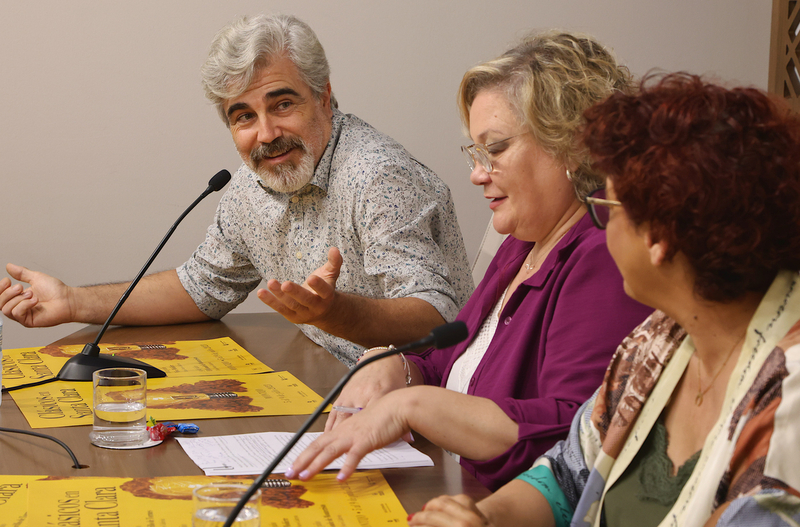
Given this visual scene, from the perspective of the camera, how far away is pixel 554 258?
1.22 meters

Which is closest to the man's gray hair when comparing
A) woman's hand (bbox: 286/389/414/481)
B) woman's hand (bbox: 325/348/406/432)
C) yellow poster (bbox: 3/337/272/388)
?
yellow poster (bbox: 3/337/272/388)

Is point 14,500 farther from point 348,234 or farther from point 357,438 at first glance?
point 348,234

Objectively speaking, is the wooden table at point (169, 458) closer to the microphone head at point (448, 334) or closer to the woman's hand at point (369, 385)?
the woman's hand at point (369, 385)

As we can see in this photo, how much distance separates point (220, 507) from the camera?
77 cm

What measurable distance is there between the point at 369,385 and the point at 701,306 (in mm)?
643

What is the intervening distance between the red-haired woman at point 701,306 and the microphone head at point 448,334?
7.2 inches

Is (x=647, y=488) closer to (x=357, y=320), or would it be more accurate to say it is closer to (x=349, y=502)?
(x=349, y=502)

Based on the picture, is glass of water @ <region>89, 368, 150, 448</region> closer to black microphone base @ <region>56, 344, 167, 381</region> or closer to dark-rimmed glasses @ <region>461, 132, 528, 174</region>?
black microphone base @ <region>56, 344, 167, 381</region>

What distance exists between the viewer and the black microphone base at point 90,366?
146cm

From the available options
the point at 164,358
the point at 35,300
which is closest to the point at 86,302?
the point at 35,300

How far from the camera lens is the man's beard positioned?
202cm

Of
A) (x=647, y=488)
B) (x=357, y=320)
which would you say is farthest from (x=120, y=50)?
(x=647, y=488)

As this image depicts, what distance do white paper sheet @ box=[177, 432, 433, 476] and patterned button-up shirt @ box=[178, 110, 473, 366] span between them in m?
0.71

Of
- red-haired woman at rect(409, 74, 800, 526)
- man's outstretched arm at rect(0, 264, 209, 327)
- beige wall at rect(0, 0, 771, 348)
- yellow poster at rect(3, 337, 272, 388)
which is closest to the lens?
red-haired woman at rect(409, 74, 800, 526)
